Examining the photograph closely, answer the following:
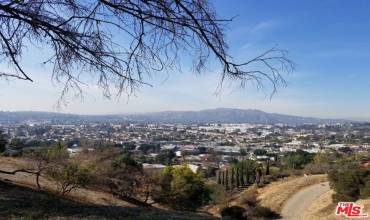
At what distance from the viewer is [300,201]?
2694 centimetres

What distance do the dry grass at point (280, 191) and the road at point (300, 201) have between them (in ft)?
1.18

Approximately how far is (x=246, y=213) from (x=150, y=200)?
4.78m

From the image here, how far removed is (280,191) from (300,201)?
10.8ft

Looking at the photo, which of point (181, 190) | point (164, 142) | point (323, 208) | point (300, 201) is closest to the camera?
point (323, 208)

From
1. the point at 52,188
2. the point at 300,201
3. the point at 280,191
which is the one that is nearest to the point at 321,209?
the point at 300,201

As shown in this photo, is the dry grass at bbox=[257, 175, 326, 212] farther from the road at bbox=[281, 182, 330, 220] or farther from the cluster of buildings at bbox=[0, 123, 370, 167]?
the cluster of buildings at bbox=[0, 123, 370, 167]

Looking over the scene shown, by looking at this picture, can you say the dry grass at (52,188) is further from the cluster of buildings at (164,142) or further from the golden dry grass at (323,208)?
the golden dry grass at (323,208)

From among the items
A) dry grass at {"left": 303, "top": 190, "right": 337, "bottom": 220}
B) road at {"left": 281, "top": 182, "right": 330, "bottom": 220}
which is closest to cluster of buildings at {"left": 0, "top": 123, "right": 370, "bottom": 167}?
road at {"left": 281, "top": 182, "right": 330, "bottom": 220}

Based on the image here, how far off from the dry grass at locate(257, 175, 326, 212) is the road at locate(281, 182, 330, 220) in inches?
14.2

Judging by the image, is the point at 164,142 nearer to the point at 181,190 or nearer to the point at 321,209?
the point at 181,190

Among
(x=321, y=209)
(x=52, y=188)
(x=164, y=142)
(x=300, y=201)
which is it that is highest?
(x=52, y=188)

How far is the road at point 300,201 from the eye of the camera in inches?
938

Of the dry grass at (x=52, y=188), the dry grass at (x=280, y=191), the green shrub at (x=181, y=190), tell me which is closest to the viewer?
the dry grass at (x=52, y=188)

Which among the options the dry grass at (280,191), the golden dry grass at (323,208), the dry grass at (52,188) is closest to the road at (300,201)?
the dry grass at (280,191)
